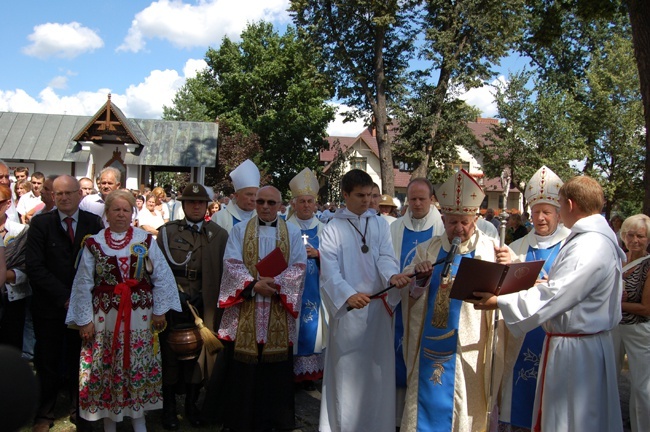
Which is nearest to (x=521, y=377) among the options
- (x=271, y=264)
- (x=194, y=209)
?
(x=271, y=264)

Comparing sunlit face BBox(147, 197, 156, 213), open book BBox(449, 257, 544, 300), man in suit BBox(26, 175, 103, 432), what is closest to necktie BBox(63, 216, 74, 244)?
man in suit BBox(26, 175, 103, 432)

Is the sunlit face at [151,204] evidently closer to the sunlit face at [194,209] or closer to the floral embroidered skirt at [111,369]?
the sunlit face at [194,209]

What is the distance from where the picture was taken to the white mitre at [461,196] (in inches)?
169

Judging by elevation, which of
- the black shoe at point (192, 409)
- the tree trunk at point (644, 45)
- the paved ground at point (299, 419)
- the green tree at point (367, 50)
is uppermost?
the green tree at point (367, 50)

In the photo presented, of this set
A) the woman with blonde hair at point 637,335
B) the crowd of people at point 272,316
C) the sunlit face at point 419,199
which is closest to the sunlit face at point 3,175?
the crowd of people at point 272,316

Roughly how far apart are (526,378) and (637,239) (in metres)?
1.81

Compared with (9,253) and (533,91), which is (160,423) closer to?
(9,253)

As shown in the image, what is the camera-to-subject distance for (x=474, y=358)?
4367 mm

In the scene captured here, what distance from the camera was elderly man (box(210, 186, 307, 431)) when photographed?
4871 mm

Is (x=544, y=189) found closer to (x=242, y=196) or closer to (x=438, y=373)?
(x=438, y=373)

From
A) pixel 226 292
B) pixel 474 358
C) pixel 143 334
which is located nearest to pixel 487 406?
pixel 474 358

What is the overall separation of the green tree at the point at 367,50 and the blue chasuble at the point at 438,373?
18.7 m

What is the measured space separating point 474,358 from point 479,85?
72.9ft

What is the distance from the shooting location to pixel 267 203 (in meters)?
5.12
